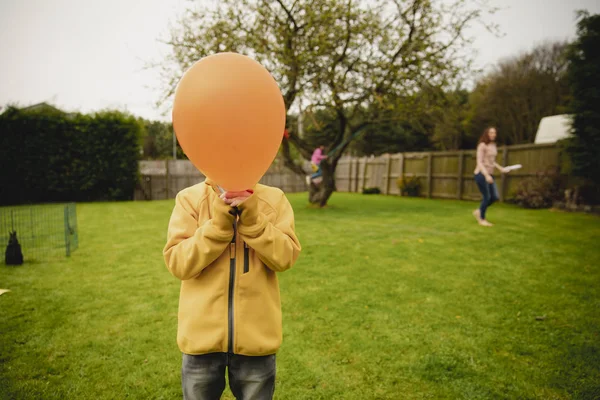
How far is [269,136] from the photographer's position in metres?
1.27

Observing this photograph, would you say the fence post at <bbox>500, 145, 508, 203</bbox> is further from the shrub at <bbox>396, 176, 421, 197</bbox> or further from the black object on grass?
the black object on grass

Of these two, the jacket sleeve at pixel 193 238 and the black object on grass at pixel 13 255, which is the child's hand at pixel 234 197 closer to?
the jacket sleeve at pixel 193 238

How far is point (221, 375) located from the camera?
5.32 ft

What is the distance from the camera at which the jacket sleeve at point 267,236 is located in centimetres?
135

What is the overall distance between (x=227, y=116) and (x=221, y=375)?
1.15 m

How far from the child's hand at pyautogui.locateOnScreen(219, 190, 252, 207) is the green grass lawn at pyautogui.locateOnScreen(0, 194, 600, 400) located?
174cm

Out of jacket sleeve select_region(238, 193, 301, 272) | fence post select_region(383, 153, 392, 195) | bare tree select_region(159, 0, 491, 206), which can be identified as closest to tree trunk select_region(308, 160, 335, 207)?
bare tree select_region(159, 0, 491, 206)

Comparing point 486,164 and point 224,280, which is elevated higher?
point 486,164

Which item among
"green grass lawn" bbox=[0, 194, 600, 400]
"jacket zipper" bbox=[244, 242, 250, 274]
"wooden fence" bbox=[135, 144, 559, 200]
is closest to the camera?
"jacket zipper" bbox=[244, 242, 250, 274]

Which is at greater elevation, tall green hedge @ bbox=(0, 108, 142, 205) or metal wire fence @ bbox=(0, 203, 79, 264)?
tall green hedge @ bbox=(0, 108, 142, 205)

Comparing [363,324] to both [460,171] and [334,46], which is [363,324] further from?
[460,171]

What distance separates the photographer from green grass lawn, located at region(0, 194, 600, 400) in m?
2.57

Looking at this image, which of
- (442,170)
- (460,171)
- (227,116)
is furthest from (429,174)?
(227,116)

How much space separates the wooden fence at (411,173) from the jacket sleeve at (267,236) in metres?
13.1
